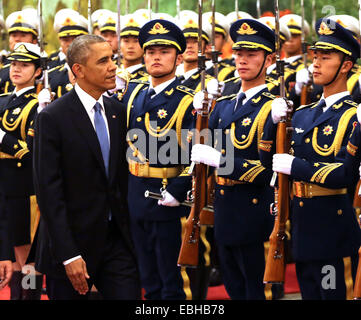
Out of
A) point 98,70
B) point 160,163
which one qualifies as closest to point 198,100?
point 160,163

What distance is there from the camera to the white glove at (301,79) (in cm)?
884

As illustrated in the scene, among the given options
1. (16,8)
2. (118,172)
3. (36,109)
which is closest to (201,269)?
(36,109)

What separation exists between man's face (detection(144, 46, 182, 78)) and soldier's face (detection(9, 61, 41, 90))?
1.57 m

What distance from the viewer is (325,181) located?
5.96 metres

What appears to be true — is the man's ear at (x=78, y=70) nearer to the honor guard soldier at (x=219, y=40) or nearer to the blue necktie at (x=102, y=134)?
the blue necktie at (x=102, y=134)

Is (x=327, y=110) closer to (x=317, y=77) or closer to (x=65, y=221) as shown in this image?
(x=317, y=77)

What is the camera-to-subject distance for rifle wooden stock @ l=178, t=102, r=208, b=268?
6887mm

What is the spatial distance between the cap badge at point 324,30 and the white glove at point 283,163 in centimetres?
84

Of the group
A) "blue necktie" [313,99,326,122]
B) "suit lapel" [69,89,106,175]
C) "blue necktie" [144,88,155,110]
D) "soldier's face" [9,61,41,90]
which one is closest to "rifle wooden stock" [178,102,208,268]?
"blue necktie" [144,88,155,110]

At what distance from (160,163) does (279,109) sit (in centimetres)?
120

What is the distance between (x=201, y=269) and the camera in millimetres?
7609

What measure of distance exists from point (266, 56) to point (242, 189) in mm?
952

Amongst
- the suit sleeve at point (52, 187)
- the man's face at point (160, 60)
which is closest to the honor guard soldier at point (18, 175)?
the man's face at point (160, 60)

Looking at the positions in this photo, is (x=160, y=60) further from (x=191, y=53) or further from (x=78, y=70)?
(x=78, y=70)
